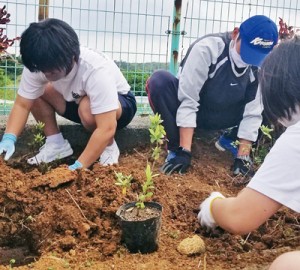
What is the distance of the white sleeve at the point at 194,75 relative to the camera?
355 cm

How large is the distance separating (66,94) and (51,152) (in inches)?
16.6

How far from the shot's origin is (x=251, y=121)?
12.1ft

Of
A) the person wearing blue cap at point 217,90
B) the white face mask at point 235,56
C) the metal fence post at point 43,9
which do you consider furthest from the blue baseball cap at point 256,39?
the metal fence post at point 43,9

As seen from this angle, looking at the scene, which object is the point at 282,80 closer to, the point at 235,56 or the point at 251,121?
the point at 235,56

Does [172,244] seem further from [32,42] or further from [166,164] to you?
[32,42]

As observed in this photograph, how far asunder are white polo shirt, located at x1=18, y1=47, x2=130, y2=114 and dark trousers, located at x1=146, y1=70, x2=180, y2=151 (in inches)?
13.2

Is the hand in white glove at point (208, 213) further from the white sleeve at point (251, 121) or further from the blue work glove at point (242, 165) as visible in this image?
the white sleeve at point (251, 121)

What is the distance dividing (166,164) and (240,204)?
5.57 ft

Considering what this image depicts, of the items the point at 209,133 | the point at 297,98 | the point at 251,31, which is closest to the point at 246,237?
the point at 297,98

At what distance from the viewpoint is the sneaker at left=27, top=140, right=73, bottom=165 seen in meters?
3.50

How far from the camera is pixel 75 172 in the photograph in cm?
275

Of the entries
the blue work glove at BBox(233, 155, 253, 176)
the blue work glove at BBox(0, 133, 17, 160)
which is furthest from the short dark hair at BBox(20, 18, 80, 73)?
the blue work glove at BBox(233, 155, 253, 176)

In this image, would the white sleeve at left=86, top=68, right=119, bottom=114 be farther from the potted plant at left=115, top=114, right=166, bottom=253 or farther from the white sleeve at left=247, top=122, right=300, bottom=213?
the white sleeve at left=247, top=122, right=300, bottom=213

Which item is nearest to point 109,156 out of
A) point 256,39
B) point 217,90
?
point 217,90
